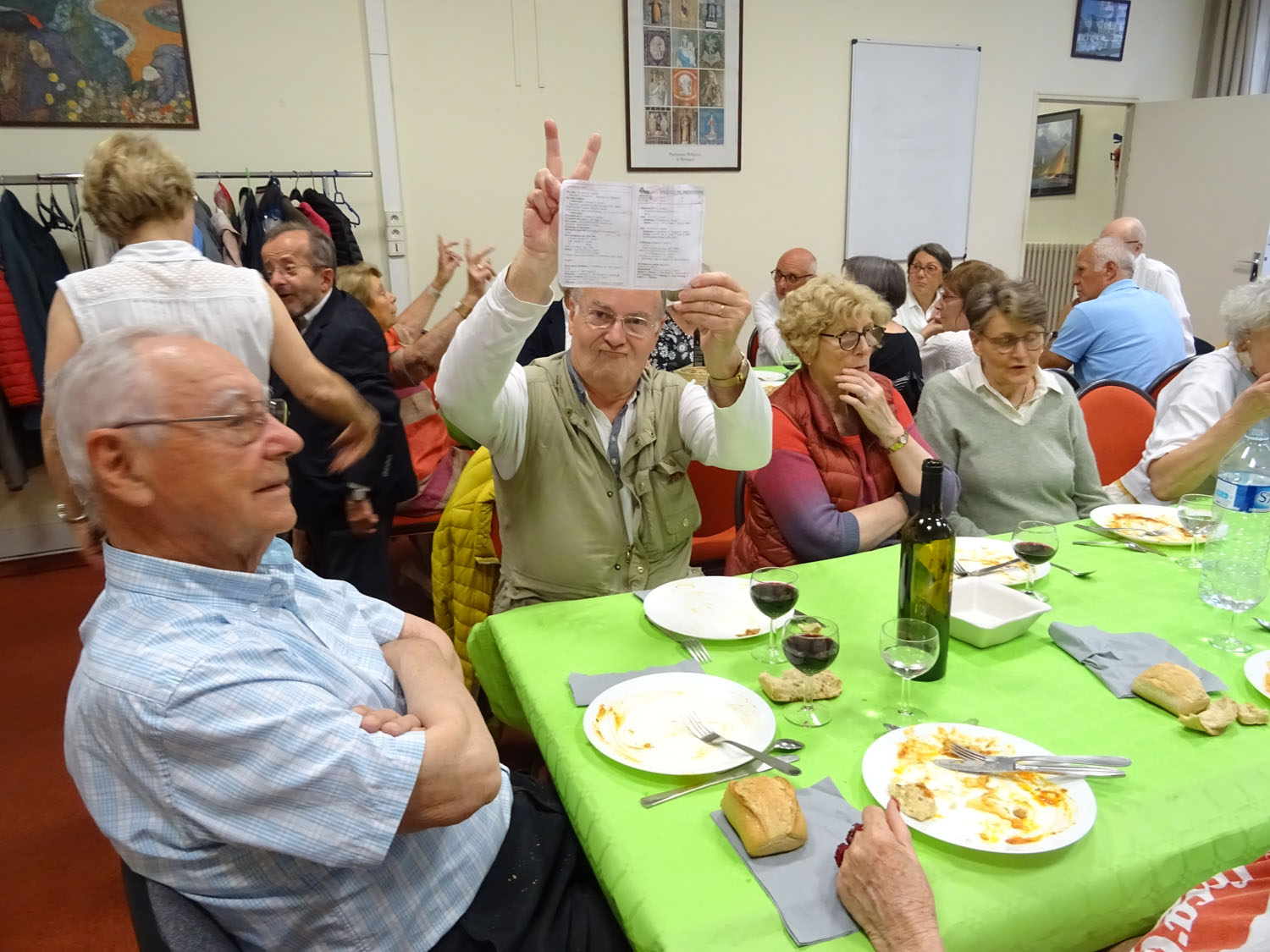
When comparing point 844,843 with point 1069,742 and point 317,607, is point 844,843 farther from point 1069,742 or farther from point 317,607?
point 317,607

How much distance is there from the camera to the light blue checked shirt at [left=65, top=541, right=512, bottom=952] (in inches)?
32.9

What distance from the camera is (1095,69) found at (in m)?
6.20

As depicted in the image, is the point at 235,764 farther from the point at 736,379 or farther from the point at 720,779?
the point at 736,379

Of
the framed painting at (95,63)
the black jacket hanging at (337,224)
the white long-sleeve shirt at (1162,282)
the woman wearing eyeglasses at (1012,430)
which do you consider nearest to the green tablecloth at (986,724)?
the woman wearing eyeglasses at (1012,430)

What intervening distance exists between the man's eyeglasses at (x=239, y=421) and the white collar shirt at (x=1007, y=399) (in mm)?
1956

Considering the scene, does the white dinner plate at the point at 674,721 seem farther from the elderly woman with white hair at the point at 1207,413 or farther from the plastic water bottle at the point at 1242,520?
the elderly woman with white hair at the point at 1207,413

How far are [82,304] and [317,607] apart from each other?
1185 mm

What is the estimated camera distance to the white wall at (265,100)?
3961 millimetres

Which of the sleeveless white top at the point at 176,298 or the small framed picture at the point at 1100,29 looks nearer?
the sleeveless white top at the point at 176,298

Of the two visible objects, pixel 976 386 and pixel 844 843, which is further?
pixel 976 386

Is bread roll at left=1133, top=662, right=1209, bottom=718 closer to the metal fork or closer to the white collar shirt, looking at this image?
the metal fork

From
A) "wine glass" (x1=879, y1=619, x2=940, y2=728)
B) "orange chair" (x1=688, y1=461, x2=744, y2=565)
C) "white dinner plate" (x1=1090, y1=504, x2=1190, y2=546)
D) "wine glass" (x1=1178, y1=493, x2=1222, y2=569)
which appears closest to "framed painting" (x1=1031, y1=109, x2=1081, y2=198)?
"orange chair" (x1=688, y1=461, x2=744, y2=565)

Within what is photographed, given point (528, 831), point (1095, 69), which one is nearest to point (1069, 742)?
point (528, 831)

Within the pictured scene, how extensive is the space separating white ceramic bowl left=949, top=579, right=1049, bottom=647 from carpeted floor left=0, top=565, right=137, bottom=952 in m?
1.50
